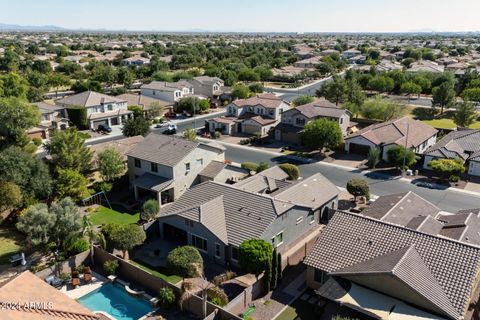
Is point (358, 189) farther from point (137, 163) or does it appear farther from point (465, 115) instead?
point (465, 115)

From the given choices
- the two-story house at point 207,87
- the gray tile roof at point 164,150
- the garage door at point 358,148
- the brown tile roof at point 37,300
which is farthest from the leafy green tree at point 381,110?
the brown tile roof at point 37,300

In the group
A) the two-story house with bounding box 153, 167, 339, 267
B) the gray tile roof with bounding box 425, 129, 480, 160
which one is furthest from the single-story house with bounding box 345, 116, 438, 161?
the two-story house with bounding box 153, 167, 339, 267

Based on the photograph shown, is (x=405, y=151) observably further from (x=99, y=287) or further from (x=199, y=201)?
(x=99, y=287)

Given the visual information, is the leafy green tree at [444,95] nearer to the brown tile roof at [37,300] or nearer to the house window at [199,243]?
the house window at [199,243]

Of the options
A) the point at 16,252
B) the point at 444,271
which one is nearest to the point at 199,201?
the point at 16,252

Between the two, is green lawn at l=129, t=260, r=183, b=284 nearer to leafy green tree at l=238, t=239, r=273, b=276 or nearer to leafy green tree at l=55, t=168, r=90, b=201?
leafy green tree at l=238, t=239, r=273, b=276

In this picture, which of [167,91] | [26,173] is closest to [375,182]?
[26,173]
